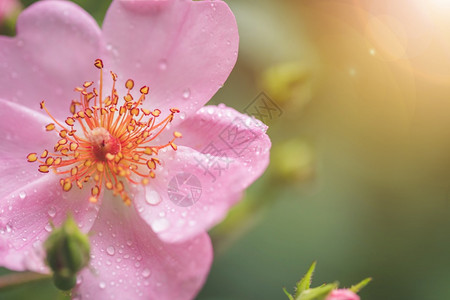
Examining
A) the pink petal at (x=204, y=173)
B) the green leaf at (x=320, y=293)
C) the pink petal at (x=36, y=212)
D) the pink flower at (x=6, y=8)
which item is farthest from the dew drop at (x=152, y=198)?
the pink flower at (x=6, y=8)

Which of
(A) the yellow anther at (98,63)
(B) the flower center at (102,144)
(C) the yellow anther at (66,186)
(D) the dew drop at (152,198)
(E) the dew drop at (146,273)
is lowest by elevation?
(C) the yellow anther at (66,186)

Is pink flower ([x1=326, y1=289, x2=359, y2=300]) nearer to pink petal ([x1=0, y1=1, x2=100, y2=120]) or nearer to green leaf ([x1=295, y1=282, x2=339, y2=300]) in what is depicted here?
green leaf ([x1=295, y1=282, x2=339, y2=300])

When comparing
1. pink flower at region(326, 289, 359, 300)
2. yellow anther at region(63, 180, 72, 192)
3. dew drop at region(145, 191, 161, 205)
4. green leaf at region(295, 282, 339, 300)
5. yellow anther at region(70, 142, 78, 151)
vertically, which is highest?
pink flower at region(326, 289, 359, 300)

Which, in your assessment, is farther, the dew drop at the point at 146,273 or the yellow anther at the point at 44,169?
Answer: the yellow anther at the point at 44,169

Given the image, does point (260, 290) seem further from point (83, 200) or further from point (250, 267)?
point (83, 200)

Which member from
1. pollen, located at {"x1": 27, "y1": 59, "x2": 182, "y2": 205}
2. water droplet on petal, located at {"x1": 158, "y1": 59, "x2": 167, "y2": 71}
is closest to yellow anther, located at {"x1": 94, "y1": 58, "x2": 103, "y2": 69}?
pollen, located at {"x1": 27, "y1": 59, "x2": 182, "y2": 205}

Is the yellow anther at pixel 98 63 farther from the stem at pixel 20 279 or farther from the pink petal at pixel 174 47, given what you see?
the stem at pixel 20 279

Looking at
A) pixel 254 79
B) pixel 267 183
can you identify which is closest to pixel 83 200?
pixel 267 183
